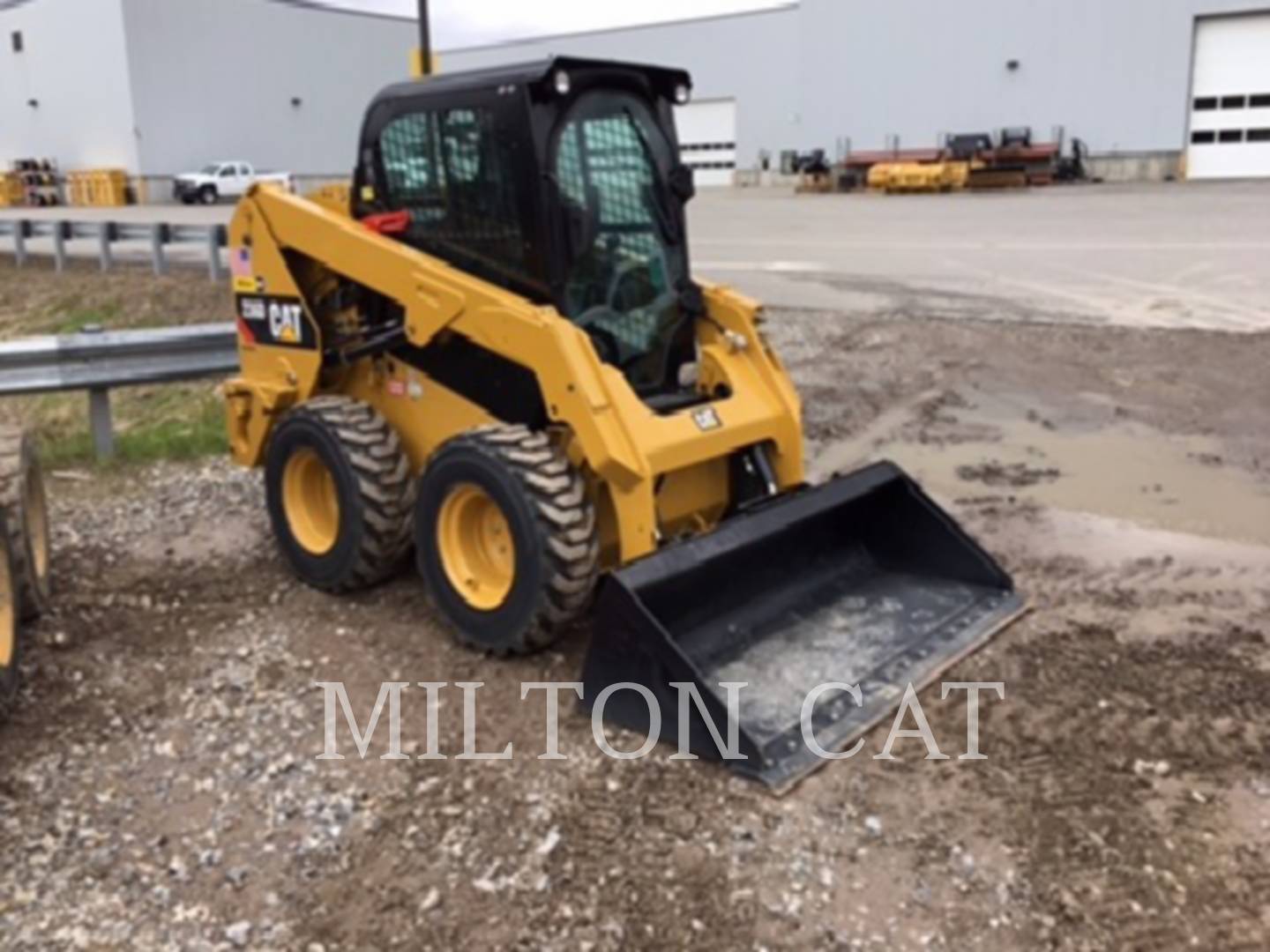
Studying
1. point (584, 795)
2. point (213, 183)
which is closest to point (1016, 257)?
point (584, 795)

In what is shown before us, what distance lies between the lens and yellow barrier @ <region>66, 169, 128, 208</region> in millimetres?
46062

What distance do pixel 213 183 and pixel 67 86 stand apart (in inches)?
382

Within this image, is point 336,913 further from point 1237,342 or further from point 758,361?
point 1237,342

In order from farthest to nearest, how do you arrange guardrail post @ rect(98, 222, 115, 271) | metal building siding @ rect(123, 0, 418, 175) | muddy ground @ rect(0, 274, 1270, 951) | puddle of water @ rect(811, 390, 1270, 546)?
metal building siding @ rect(123, 0, 418, 175), guardrail post @ rect(98, 222, 115, 271), puddle of water @ rect(811, 390, 1270, 546), muddy ground @ rect(0, 274, 1270, 951)

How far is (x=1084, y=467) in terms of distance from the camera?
7465 mm

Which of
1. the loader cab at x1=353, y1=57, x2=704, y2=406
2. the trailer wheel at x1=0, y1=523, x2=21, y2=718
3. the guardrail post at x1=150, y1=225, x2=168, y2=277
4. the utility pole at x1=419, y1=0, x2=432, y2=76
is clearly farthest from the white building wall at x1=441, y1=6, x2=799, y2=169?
the trailer wheel at x1=0, y1=523, x2=21, y2=718

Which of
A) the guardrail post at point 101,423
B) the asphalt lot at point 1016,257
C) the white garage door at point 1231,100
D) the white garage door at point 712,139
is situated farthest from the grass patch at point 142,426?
the white garage door at point 712,139

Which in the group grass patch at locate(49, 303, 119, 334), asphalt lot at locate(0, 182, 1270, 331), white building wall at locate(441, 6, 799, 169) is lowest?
grass patch at locate(49, 303, 119, 334)

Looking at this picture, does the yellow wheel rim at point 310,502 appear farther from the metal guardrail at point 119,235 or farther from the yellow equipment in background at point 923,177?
the yellow equipment in background at point 923,177

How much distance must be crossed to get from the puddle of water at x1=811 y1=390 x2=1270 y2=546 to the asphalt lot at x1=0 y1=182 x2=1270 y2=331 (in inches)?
160

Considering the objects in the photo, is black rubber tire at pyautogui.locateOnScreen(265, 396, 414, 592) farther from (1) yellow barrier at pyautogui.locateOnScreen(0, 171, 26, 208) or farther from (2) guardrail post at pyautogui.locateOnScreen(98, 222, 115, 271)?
(1) yellow barrier at pyautogui.locateOnScreen(0, 171, 26, 208)

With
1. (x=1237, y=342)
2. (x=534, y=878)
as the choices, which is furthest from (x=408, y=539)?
(x=1237, y=342)

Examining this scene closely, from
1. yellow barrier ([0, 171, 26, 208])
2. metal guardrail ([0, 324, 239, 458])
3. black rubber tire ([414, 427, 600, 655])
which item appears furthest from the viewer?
yellow barrier ([0, 171, 26, 208])

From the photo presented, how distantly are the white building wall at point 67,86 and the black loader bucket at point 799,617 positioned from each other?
4719 centimetres
